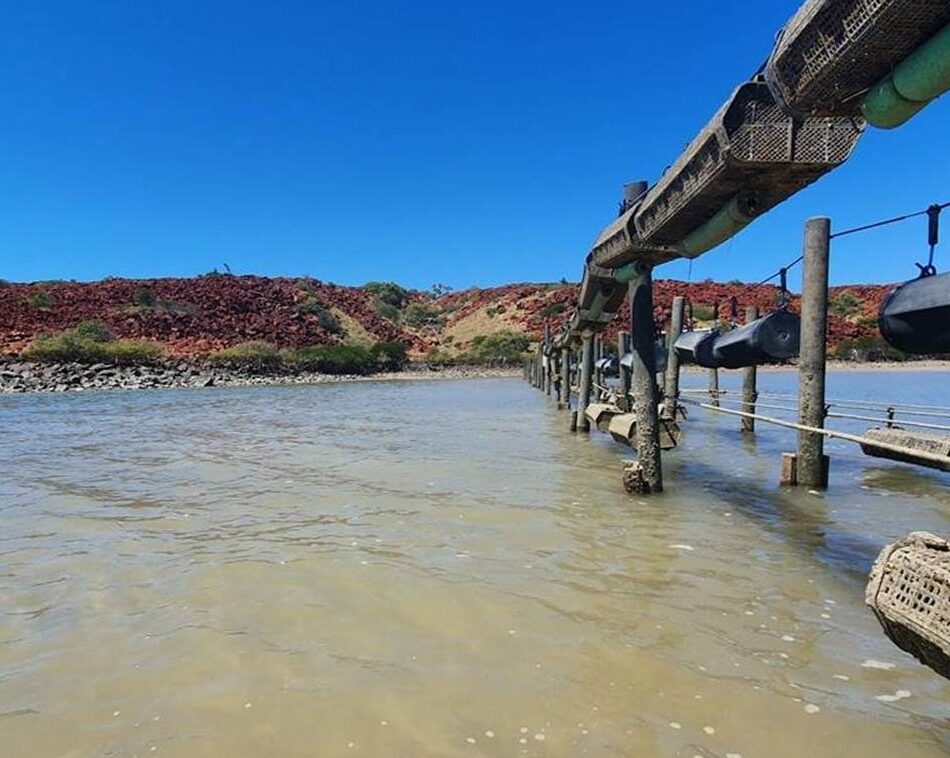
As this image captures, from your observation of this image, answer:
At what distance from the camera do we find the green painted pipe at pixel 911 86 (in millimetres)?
2486

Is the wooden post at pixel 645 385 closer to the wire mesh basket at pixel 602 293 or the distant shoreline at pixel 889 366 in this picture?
the wire mesh basket at pixel 602 293

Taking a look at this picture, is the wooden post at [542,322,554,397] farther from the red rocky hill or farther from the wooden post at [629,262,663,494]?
the wooden post at [629,262,663,494]

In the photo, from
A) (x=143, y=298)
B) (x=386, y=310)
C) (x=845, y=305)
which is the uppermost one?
(x=845, y=305)

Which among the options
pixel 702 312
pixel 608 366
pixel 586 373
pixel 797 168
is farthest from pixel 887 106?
pixel 702 312

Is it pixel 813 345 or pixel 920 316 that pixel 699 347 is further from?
pixel 920 316

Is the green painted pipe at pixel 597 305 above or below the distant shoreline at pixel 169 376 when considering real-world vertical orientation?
above

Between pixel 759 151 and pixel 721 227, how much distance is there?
120 cm

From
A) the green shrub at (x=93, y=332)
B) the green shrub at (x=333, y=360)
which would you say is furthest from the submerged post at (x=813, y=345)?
the green shrub at (x=93, y=332)

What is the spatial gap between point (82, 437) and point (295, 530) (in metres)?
9.16

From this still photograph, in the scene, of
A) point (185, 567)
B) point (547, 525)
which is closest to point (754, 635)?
point (547, 525)

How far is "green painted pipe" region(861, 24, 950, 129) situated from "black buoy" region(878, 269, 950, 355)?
878 mm

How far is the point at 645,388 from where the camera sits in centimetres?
724

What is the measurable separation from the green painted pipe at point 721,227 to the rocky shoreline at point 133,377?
30.2m

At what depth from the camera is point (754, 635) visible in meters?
3.52
